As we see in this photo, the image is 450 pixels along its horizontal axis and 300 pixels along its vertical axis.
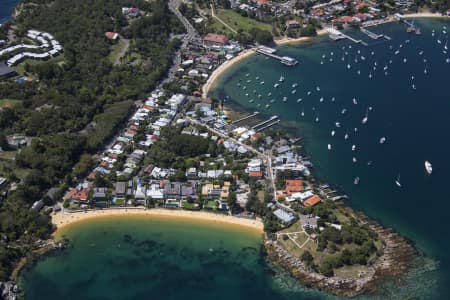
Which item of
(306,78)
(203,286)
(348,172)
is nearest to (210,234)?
(203,286)

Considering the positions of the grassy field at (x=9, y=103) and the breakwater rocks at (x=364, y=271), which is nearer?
the breakwater rocks at (x=364, y=271)

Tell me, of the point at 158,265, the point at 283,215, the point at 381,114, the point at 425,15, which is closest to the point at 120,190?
the point at 158,265

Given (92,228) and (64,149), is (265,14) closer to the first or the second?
(64,149)

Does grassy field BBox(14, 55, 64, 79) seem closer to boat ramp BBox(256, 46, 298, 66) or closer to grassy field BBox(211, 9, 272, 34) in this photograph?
grassy field BBox(211, 9, 272, 34)

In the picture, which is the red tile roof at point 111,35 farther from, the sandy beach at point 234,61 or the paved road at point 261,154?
the paved road at point 261,154

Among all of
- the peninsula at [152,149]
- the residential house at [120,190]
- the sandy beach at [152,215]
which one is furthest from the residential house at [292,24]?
the residential house at [120,190]

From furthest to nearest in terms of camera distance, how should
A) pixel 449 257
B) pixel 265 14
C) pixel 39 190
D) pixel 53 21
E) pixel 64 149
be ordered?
pixel 265 14 < pixel 53 21 < pixel 64 149 < pixel 39 190 < pixel 449 257

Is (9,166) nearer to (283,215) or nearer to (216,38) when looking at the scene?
(283,215)
